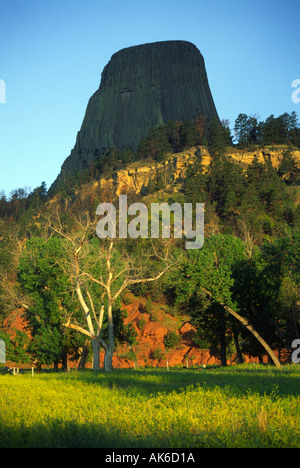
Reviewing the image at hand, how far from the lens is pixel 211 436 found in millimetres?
7129

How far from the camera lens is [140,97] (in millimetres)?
171500

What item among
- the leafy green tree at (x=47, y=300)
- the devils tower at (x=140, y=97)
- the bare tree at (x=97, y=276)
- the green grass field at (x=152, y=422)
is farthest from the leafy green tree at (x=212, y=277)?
the devils tower at (x=140, y=97)

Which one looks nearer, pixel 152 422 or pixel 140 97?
pixel 152 422

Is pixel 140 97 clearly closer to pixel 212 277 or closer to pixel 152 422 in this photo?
pixel 212 277

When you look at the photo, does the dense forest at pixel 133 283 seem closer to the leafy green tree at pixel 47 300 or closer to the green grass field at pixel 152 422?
the leafy green tree at pixel 47 300

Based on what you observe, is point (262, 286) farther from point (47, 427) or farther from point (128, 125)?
point (128, 125)

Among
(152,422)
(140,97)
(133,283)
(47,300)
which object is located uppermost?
(140,97)

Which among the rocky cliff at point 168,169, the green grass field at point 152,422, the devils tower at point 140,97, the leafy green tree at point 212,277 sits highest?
the devils tower at point 140,97

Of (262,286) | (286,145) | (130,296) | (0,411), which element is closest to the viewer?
(0,411)

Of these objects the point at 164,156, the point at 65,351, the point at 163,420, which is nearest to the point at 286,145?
the point at 164,156

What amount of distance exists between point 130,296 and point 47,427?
2473 inches

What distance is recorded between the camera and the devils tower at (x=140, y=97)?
6526 inches

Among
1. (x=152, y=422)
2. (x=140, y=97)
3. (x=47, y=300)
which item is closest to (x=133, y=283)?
(x=47, y=300)
